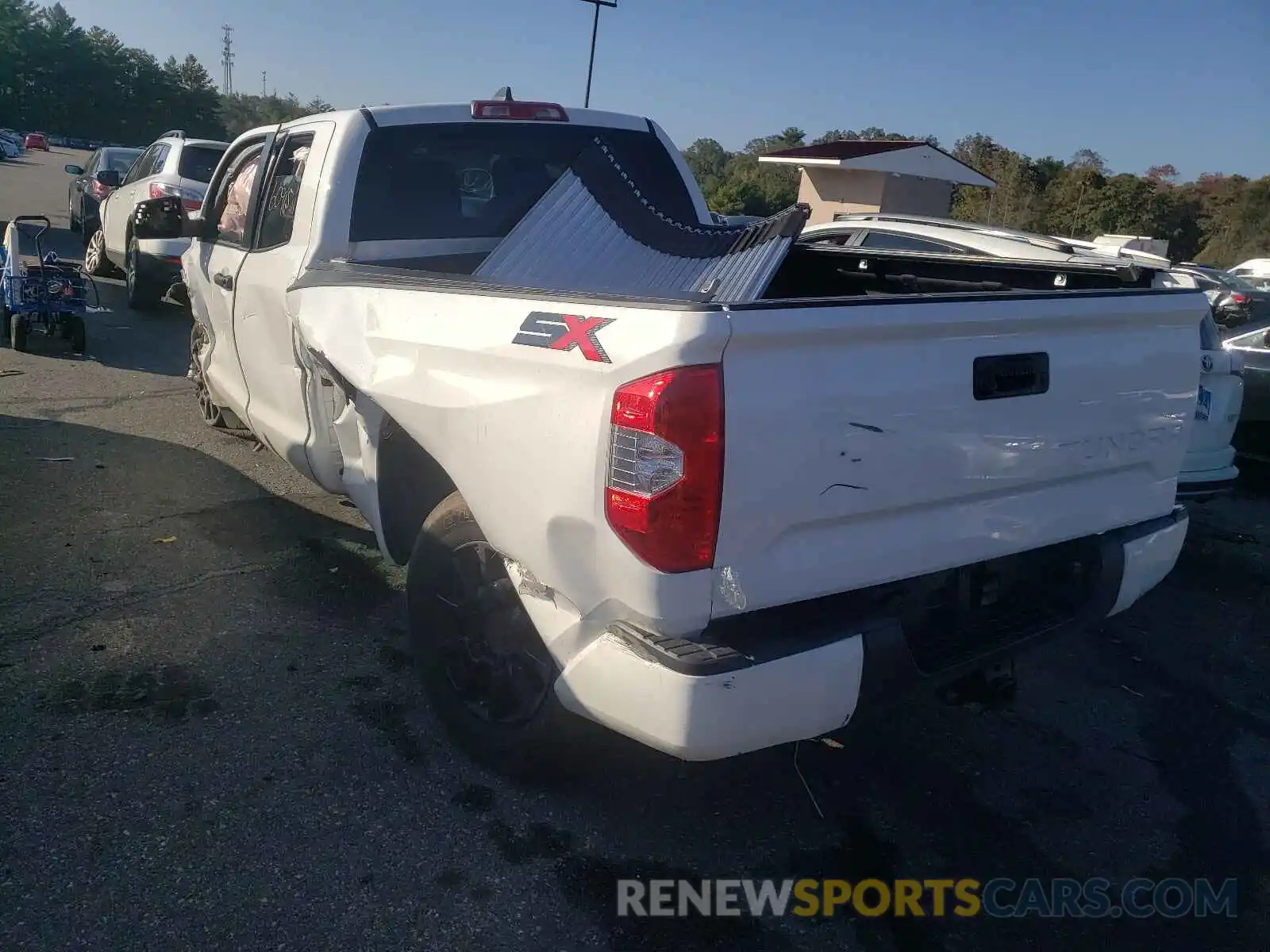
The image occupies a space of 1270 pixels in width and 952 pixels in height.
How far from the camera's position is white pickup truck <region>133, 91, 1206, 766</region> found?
7.60 feet

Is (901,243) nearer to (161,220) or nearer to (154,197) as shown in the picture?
(161,220)

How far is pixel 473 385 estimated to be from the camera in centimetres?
278

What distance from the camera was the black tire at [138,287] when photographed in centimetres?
1171

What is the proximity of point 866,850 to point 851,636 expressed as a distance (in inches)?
37.4

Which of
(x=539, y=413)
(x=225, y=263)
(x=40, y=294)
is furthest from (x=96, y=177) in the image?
(x=539, y=413)

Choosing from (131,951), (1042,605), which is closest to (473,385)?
(131,951)

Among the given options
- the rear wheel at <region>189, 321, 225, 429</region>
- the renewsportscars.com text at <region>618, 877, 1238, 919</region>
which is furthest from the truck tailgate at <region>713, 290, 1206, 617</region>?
the rear wheel at <region>189, 321, 225, 429</region>

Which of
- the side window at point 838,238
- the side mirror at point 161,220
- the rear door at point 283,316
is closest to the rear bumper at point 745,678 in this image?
the rear door at point 283,316

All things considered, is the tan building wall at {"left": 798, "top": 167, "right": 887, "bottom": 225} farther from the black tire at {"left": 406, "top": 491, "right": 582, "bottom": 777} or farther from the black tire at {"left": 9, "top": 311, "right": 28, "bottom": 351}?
the black tire at {"left": 406, "top": 491, "right": 582, "bottom": 777}

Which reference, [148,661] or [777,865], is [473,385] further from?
[148,661]

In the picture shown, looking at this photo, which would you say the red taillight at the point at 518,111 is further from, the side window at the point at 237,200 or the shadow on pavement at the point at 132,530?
the shadow on pavement at the point at 132,530

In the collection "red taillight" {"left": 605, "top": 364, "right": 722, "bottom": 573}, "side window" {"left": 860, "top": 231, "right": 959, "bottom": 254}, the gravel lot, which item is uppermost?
"side window" {"left": 860, "top": 231, "right": 959, "bottom": 254}

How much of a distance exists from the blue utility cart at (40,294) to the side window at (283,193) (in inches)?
208

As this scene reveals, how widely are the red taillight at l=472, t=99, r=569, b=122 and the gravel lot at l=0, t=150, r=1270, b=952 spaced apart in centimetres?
218
